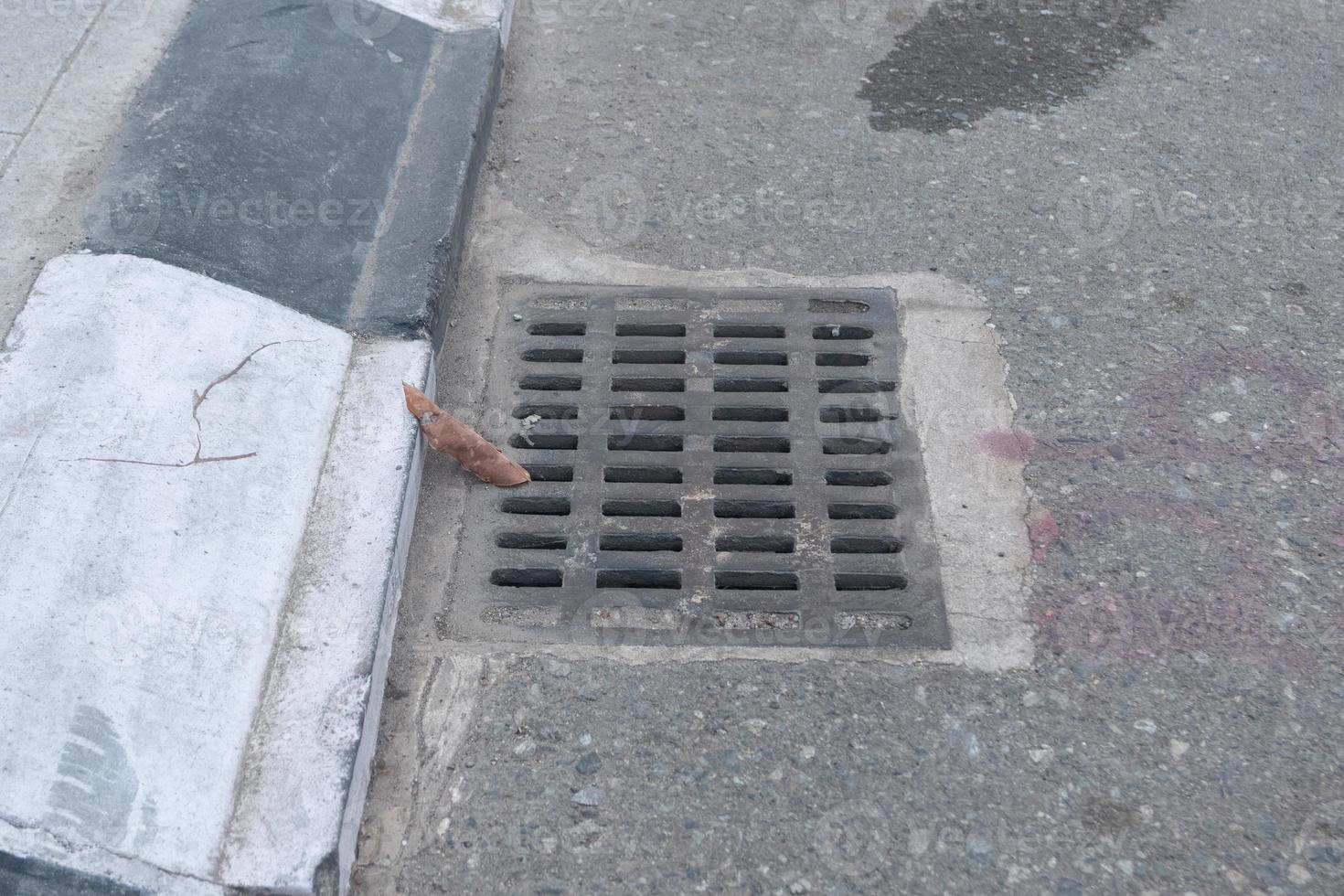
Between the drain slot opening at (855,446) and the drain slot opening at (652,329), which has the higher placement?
the drain slot opening at (652,329)

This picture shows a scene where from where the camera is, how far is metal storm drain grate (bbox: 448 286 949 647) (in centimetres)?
205

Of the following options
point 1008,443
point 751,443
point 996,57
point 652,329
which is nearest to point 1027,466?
point 1008,443

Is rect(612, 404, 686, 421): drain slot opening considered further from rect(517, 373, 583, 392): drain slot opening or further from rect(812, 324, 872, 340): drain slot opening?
rect(812, 324, 872, 340): drain slot opening

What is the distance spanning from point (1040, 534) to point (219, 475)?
155cm

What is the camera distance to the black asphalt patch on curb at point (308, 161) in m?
2.42

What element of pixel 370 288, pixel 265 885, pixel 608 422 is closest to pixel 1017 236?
pixel 608 422

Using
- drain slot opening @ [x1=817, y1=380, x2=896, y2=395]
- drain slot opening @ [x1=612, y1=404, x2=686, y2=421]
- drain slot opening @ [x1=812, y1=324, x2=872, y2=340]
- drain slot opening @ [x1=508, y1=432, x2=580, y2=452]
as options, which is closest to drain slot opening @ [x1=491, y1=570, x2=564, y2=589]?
drain slot opening @ [x1=508, y1=432, x2=580, y2=452]

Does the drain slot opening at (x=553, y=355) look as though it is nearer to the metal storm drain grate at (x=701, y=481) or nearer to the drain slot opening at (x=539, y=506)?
the metal storm drain grate at (x=701, y=481)

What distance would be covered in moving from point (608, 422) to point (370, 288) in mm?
635

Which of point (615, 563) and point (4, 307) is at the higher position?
point (4, 307)

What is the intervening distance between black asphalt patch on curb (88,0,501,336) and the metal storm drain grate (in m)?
0.32

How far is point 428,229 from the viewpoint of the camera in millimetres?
2656

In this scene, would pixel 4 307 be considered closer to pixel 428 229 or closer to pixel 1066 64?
pixel 428 229

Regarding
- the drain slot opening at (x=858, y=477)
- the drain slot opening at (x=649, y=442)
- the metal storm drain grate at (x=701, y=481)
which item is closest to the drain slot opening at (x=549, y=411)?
the metal storm drain grate at (x=701, y=481)
